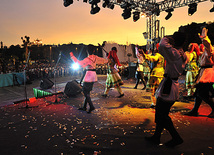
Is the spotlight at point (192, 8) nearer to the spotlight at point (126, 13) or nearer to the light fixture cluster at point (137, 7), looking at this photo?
the light fixture cluster at point (137, 7)

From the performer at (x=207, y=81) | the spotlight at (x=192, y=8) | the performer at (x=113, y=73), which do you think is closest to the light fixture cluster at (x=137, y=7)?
the spotlight at (x=192, y=8)

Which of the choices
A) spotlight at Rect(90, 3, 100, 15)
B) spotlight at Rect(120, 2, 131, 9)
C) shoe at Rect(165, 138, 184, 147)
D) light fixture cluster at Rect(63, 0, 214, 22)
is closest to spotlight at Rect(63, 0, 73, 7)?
light fixture cluster at Rect(63, 0, 214, 22)

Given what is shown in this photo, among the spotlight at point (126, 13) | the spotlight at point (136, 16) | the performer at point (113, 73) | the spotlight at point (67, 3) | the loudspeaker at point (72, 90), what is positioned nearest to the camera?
the performer at point (113, 73)

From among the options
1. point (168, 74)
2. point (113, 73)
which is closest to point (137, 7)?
point (113, 73)

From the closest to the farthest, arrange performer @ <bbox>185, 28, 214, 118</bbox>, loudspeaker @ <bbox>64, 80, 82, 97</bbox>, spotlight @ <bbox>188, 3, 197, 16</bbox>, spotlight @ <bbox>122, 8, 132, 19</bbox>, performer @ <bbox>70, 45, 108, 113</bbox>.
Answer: performer @ <bbox>185, 28, 214, 118</bbox>, performer @ <bbox>70, 45, 108, 113</bbox>, loudspeaker @ <bbox>64, 80, 82, 97</bbox>, spotlight @ <bbox>188, 3, 197, 16</bbox>, spotlight @ <bbox>122, 8, 132, 19</bbox>

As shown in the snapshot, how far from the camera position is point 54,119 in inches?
169

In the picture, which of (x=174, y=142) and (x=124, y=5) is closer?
(x=174, y=142)

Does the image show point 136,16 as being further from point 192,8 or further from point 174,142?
point 174,142

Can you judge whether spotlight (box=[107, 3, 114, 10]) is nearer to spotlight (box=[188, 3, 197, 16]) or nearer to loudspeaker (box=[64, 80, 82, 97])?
spotlight (box=[188, 3, 197, 16])

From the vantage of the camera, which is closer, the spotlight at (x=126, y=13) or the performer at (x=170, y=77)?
the performer at (x=170, y=77)

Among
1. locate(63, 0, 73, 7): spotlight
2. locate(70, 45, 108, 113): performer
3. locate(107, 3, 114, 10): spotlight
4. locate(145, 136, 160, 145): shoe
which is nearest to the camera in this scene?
locate(145, 136, 160, 145): shoe

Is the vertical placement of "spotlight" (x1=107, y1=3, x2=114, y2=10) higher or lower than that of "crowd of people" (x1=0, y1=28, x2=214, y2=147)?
higher

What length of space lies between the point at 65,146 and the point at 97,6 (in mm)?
8174

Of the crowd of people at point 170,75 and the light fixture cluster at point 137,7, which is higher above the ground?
the light fixture cluster at point 137,7
